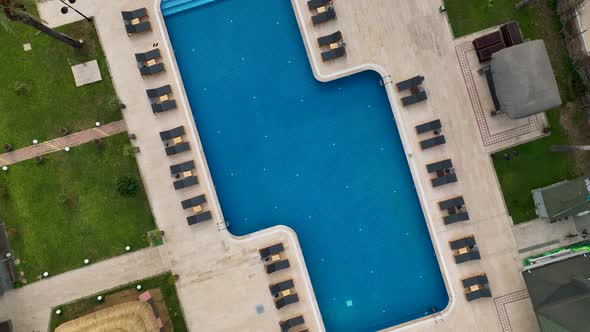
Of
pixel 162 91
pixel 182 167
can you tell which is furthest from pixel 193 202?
pixel 162 91

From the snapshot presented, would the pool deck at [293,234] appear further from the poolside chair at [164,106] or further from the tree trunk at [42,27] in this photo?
the tree trunk at [42,27]

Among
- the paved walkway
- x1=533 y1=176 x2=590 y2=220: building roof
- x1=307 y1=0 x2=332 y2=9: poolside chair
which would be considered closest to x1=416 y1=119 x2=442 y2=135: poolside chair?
x1=533 y1=176 x2=590 y2=220: building roof

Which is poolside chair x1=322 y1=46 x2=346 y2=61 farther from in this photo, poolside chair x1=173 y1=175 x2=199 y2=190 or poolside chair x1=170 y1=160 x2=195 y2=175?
poolside chair x1=173 y1=175 x2=199 y2=190

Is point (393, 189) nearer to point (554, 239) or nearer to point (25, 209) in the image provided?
point (554, 239)

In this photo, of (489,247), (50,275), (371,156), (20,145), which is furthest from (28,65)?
(489,247)

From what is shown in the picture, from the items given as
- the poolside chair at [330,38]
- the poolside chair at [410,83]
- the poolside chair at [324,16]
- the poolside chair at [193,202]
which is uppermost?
the poolside chair at [324,16]

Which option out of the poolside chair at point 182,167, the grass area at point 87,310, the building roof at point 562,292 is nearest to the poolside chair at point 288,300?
the grass area at point 87,310

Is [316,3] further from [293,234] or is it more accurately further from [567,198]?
[567,198]
